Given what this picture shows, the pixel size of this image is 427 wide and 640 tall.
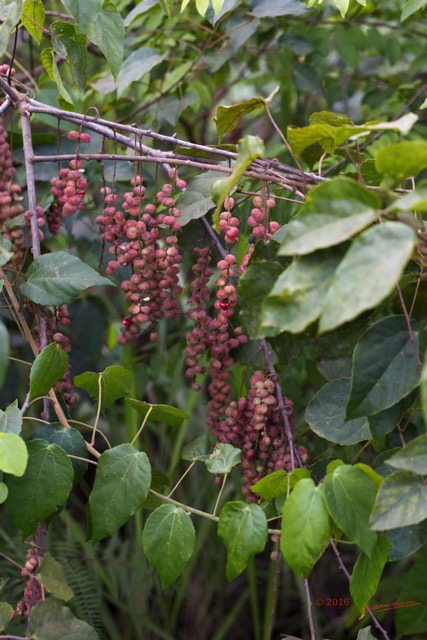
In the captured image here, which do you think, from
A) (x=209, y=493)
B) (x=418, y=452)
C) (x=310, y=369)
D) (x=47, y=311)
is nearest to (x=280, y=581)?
(x=209, y=493)

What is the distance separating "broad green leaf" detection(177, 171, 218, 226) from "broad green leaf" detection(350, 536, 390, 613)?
15.8 inches

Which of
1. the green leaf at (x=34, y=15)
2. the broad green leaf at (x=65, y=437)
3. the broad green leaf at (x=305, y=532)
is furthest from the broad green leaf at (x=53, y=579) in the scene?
the green leaf at (x=34, y=15)

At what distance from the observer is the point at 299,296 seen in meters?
0.52

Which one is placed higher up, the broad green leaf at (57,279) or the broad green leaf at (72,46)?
the broad green leaf at (72,46)

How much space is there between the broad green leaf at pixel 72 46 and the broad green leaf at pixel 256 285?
1.24ft

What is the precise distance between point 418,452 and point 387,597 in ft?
3.74

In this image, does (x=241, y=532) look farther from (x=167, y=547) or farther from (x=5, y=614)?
(x=5, y=614)

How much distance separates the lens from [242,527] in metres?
0.67

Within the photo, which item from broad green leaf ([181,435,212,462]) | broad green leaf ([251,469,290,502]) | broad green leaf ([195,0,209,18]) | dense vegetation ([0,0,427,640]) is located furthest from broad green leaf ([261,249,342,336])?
broad green leaf ([195,0,209,18])

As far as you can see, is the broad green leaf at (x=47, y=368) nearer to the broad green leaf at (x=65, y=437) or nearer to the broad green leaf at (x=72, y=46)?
the broad green leaf at (x=65, y=437)

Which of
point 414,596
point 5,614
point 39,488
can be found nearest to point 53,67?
point 39,488

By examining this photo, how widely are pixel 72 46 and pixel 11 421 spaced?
0.46 m

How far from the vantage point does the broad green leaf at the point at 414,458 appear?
55 centimetres

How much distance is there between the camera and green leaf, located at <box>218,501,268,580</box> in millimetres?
665
